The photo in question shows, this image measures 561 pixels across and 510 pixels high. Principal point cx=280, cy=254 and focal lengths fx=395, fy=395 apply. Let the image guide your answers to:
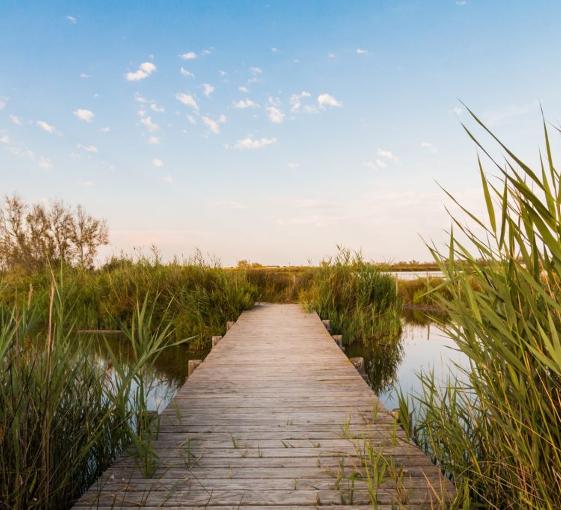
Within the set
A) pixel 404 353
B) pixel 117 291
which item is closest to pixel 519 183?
pixel 404 353

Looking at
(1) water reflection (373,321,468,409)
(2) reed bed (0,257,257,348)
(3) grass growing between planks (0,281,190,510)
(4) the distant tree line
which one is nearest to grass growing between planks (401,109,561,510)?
(3) grass growing between planks (0,281,190,510)

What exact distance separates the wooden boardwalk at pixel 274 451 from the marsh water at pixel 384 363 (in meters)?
→ 1.63

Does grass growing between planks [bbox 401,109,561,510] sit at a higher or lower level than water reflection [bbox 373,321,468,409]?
higher

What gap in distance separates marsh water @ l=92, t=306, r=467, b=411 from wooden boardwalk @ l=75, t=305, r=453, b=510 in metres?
1.63

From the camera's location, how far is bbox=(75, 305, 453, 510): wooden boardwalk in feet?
6.16

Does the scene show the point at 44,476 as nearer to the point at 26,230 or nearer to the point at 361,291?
the point at 361,291

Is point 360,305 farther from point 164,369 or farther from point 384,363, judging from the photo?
point 164,369

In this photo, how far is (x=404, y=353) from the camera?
8.11m

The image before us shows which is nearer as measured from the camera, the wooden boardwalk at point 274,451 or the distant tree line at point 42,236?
the wooden boardwalk at point 274,451

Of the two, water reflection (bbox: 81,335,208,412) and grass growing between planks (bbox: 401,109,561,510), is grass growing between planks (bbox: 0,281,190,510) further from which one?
water reflection (bbox: 81,335,208,412)

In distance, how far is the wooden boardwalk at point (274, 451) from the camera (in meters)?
1.88

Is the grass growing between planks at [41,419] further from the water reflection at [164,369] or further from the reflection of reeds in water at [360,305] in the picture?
the reflection of reeds in water at [360,305]

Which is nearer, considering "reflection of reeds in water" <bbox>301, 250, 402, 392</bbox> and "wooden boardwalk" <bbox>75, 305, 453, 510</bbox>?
"wooden boardwalk" <bbox>75, 305, 453, 510</bbox>

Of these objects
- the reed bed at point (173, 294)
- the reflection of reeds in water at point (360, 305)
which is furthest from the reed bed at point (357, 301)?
the reed bed at point (173, 294)
